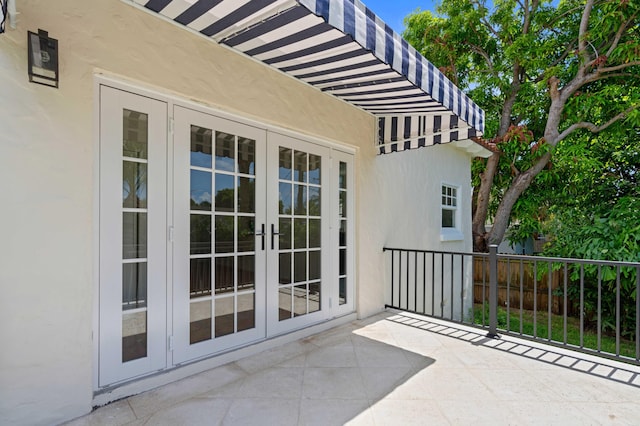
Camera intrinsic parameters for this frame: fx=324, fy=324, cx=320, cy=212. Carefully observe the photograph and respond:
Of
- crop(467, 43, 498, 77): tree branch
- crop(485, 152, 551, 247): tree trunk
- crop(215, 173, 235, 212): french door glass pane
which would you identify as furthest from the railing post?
crop(467, 43, 498, 77): tree branch

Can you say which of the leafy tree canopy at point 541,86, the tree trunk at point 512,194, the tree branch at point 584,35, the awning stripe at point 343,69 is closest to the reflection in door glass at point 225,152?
the awning stripe at point 343,69

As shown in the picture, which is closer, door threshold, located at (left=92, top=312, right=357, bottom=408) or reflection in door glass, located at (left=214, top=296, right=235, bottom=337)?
door threshold, located at (left=92, top=312, right=357, bottom=408)

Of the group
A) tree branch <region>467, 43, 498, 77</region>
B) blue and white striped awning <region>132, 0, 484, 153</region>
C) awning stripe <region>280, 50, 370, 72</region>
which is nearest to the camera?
blue and white striped awning <region>132, 0, 484, 153</region>

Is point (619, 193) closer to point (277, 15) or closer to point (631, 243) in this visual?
point (631, 243)

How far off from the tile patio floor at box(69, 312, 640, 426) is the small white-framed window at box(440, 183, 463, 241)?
12.8ft

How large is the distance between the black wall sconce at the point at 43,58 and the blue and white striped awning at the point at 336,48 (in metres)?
0.76

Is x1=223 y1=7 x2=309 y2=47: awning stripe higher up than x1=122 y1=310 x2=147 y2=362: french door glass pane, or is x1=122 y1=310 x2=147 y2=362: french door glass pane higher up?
x1=223 y1=7 x2=309 y2=47: awning stripe

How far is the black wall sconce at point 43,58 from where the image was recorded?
2006 millimetres

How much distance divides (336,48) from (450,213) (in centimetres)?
618

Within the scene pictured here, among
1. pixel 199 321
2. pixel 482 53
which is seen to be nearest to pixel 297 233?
pixel 199 321

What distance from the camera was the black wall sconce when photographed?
6.58ft

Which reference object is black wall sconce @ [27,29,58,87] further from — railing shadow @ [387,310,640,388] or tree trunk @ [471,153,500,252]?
tree trunk @ [471,153,500,252]

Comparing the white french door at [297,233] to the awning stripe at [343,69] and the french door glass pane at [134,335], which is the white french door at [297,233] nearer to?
the awning stripe at [343,69]

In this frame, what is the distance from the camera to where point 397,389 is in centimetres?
270
